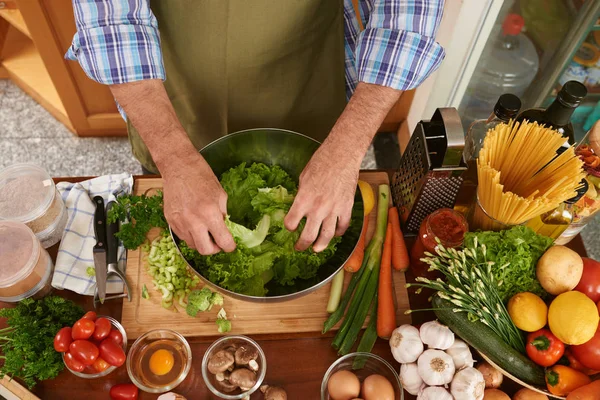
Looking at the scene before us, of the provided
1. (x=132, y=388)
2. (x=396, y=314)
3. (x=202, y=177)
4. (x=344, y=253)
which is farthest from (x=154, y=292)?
(x=396, y=314)

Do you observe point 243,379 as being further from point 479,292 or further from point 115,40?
point 115,40

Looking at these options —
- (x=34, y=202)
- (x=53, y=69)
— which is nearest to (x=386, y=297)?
(x=34, y=202)

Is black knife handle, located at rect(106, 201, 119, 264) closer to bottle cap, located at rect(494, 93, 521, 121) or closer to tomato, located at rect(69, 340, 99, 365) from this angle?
tomato, located at rect(69, 340, 99, 365)

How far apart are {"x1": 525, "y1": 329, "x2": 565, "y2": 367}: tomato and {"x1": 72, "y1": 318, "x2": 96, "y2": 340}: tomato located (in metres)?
0.99

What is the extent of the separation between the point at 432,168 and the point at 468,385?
0.49m

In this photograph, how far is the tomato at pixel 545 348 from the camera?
3.49ft

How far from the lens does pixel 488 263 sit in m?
1.08

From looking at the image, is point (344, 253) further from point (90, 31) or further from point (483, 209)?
point (90, 31)

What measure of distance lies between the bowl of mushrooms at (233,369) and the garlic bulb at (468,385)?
0.44 metres

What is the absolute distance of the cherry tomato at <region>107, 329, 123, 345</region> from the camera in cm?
119

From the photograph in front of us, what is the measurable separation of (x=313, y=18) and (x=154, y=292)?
0.86m

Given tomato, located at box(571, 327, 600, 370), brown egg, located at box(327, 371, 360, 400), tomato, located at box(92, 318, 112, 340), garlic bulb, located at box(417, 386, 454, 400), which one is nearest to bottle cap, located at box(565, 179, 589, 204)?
tomato, located at box(571, 327, 600, 370)

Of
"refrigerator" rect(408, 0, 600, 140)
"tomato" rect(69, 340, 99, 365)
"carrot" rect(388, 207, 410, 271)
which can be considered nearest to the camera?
"tomato" rect(69, 340, 99, 365)

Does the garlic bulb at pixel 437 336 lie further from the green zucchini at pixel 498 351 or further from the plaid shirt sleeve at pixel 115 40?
the plaid shirt sleeve at pixel 115 40
